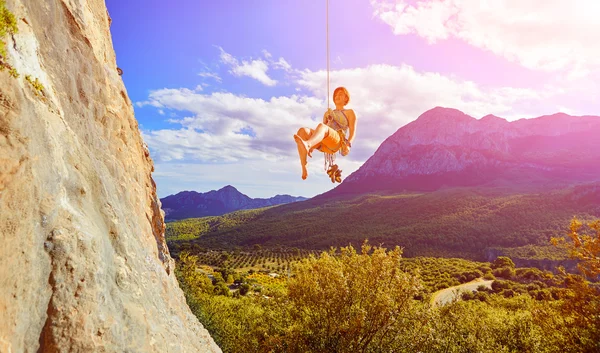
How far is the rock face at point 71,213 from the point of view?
10.4 ft

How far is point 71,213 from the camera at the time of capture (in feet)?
12.5

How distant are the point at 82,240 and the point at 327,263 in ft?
46.5

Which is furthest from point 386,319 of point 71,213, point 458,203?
point 458,203

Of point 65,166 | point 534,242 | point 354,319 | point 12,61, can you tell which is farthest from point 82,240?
point 534,242

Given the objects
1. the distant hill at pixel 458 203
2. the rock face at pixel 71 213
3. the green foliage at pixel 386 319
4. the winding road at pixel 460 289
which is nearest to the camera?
the rock face at pixel 71 213

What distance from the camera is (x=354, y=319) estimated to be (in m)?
14.8

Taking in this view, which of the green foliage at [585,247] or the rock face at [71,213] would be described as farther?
the green foliage at [585,247]

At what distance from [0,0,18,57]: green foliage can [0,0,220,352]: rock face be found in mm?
90

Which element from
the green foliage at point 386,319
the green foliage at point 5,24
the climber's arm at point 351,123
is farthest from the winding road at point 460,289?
the green foliage at point 5,24

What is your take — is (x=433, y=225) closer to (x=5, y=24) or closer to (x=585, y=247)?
(x=585, y=247)

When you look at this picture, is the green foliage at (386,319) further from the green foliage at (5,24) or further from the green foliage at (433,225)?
the green foliage at (433,225)

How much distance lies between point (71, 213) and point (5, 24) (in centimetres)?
245

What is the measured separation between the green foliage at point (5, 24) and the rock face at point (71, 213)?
0.09 meters

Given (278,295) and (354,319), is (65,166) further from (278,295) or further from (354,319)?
(278,295)
